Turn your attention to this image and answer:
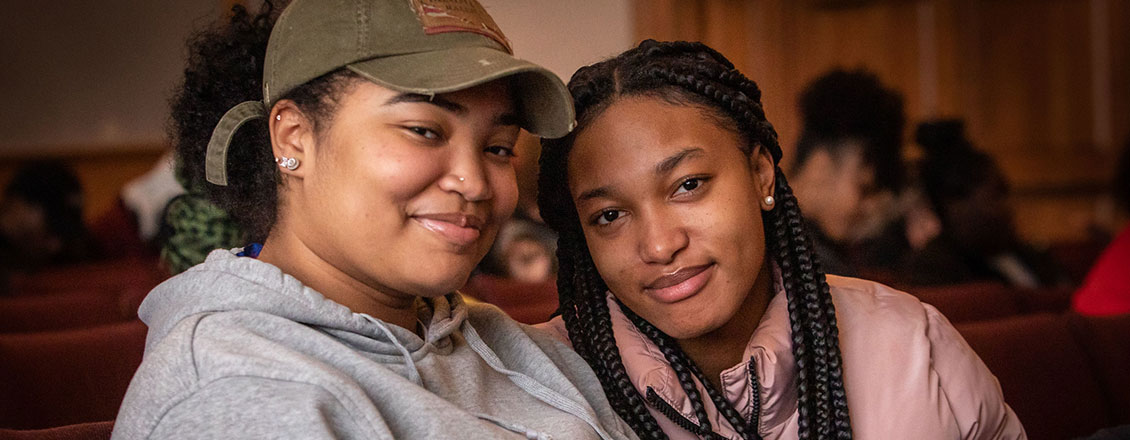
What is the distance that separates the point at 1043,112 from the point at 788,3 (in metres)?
2.19

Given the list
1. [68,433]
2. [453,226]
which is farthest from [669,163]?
[68,433]

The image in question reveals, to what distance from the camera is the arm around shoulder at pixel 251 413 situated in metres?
1.01

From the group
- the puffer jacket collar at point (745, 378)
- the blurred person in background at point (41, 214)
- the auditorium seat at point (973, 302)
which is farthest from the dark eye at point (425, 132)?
the blurred person in background at point (41, 214)

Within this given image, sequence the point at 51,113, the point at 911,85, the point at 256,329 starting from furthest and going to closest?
the point at 51,113 → the point at 911,85 → the point at 256,329

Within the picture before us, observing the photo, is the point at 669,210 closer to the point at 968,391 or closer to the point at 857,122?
the point at 968,391

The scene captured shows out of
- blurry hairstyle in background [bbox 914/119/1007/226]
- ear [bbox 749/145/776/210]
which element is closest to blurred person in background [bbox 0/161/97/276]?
→ blurry hairstyle in background [bbox 914/119/1007/226]

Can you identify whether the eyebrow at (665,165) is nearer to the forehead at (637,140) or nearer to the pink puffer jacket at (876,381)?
the forehead at (637,140)

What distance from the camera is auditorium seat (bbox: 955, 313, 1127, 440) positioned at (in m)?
2.13

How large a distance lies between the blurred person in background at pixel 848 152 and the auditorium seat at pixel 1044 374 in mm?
1544

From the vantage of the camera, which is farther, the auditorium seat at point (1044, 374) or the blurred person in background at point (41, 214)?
the blurred person in background at point (41, 214)

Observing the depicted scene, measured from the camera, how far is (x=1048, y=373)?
7.21 feet

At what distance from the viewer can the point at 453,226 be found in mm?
1230

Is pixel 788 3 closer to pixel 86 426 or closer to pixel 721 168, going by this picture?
pixel 721 168

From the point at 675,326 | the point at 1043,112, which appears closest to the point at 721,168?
the point at 675,326
